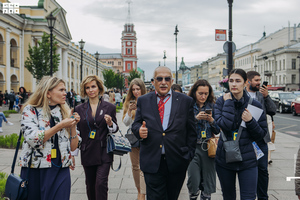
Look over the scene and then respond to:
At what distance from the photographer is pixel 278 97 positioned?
27.6 metres

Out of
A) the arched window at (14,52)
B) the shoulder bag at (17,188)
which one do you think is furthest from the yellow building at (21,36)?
the shoulder bag at (17,188)

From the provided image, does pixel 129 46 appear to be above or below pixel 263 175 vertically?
above

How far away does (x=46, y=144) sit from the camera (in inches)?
125

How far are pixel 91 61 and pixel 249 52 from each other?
46898 mm

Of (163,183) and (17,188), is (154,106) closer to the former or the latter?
(163,183)

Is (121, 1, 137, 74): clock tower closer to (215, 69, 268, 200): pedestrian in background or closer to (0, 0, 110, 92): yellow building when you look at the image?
(0, 0, 110, 92): yellow building

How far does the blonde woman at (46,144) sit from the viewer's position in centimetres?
312

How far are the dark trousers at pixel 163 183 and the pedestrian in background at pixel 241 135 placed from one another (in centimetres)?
57

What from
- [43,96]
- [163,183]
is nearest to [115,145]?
[163,183]

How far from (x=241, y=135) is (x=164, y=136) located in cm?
92

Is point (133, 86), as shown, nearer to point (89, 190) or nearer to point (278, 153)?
point (89, 190)

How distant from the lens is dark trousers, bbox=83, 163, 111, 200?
13.9 ft

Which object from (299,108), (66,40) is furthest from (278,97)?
(66,40)

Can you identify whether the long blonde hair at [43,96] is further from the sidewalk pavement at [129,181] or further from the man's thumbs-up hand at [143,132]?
the sidewalk pavement at [129,181]
